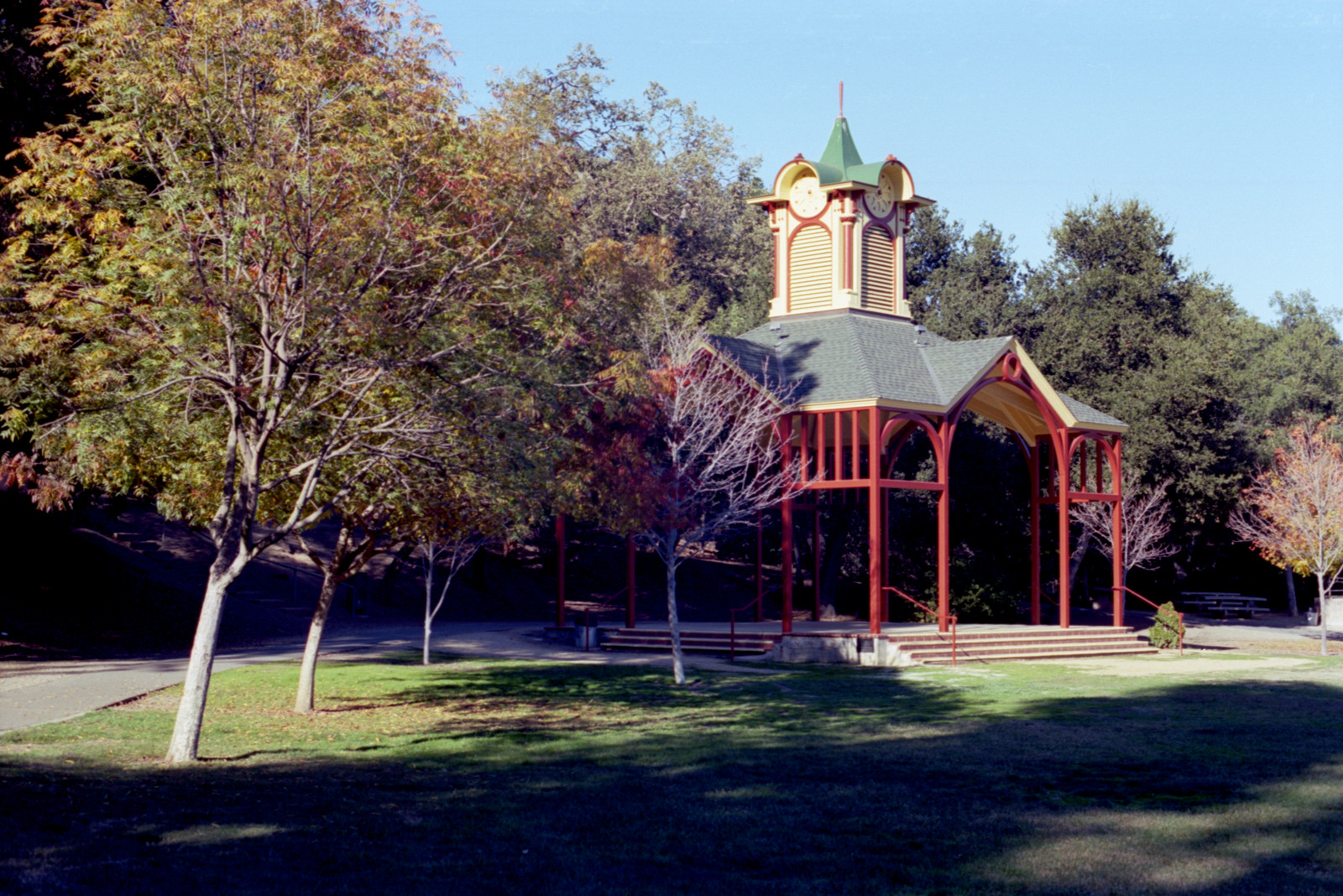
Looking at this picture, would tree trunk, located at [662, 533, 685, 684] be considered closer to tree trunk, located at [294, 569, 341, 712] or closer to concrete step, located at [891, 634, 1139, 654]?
tree trunk, located at [294, 569, 341, 712]

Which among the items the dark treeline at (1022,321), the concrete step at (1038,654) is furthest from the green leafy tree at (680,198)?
the concrete step at (1038,654)

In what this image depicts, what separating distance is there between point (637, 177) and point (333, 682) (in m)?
32.7

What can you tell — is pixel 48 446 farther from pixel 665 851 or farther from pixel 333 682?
pixel 665 851

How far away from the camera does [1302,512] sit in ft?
102

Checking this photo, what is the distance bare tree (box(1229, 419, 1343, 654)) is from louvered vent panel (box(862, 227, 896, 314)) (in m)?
11.3

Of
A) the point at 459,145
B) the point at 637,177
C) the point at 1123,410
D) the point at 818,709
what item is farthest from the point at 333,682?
the point at 637,177

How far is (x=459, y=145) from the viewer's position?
14.0 m

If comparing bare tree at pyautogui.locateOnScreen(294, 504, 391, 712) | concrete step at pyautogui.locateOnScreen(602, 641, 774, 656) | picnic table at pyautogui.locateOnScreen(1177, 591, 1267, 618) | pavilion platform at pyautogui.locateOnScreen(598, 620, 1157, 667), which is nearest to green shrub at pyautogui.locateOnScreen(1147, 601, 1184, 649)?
pavilion platform at pyautogui.locateOnScreen(598, 620, 1157, 667)

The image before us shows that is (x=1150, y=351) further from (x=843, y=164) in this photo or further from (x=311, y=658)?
(x=311, y=658)

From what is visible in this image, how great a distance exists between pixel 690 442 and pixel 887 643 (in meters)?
5.98

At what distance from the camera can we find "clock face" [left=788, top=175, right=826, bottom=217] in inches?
1216

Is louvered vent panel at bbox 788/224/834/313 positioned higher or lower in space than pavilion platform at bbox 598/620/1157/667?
higher

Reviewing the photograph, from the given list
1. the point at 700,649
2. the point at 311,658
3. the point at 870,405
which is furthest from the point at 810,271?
the point at 311,658

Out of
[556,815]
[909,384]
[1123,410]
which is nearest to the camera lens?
[556,815]
